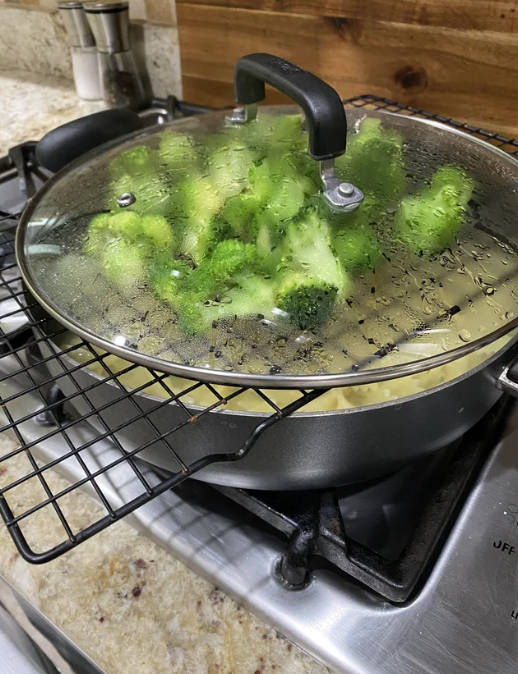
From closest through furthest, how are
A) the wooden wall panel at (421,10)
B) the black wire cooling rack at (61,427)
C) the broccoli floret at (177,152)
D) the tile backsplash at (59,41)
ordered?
the black wire cooling rack at (61,427)
the broccoli floret at (177,152)
the wooden wall panel at (421,10)
the tile backsplash at (59,41)

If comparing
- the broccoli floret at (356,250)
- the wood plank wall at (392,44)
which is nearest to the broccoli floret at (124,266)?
the broccoli floret at (356,250)

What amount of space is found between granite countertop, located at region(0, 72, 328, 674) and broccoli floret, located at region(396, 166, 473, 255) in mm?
517

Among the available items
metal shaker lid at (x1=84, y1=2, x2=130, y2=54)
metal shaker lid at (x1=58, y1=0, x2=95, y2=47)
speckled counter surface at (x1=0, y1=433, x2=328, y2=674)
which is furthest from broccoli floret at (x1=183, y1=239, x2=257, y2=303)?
metal shaker lid at (x1=58, y1=0, x2=95, y2=47)

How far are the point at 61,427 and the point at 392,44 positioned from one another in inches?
44.8

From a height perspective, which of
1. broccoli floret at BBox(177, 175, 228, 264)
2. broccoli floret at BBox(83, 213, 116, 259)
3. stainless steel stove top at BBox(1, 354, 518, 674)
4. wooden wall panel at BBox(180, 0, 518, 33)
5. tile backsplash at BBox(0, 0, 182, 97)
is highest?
wooden wall panel at BBox(180, 0, 518, 33)

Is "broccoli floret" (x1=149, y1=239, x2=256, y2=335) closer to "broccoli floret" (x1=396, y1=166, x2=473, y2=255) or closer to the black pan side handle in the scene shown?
"broccoli floret" (x1=396, y1=166, x2=473, y2=255)

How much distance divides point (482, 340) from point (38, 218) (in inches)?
24.4

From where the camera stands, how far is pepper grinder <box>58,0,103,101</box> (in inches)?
60.4

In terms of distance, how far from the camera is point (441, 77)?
1.17 metres

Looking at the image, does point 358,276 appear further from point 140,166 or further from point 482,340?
point 140,166

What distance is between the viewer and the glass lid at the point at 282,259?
1.87ft

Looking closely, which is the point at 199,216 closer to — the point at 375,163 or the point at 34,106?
the point at 375,163

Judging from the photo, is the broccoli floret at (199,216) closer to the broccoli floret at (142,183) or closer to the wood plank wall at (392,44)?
the broccoli floret at (142,183)

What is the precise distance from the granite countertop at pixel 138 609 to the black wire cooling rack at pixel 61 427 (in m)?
0.03
